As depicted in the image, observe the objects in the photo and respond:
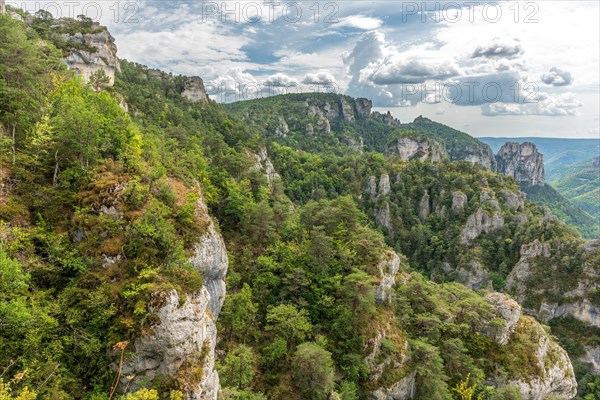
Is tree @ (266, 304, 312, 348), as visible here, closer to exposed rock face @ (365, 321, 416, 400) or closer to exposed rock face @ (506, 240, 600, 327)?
exposed rock face @ (365, 321, 416, 400)

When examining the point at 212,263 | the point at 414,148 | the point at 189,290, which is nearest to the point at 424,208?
the point at 414,148

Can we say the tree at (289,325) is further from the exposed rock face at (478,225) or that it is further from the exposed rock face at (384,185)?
the exposed rock face at (384,185)

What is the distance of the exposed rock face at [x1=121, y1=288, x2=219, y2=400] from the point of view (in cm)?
1783

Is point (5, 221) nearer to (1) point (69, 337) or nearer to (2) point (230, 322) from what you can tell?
(1) point (69, 337)

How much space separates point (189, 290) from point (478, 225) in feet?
343

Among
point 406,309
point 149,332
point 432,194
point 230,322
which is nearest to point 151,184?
point 149,332

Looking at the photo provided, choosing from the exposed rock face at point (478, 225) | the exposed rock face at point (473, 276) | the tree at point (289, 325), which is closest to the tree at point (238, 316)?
the tree at point (289, 325)

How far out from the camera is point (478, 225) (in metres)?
104

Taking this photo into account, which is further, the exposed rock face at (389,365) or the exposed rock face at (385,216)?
the exposed rock face at (385,216)

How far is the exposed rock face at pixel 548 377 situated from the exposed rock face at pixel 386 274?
58.9 ft

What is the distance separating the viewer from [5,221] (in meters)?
19.9

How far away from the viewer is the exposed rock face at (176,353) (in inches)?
702

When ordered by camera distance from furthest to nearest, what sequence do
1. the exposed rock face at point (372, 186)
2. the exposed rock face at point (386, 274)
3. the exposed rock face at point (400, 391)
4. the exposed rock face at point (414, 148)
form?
1. the exposed rock face at point (414, 148)
2. the exposed rock face at point (372, 186)
3. the exposed rock face at point (386, 274)
4. the exposed rock face at point (400, 391)

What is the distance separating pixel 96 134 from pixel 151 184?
18.4 feet
